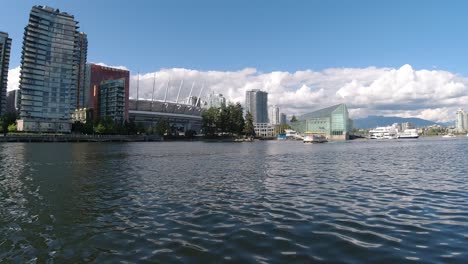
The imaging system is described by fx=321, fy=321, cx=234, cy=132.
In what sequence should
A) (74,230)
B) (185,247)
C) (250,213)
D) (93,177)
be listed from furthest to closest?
(93,177) → (250,213) → (74,230) → (185,247)

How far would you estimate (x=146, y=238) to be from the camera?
42.9 feet

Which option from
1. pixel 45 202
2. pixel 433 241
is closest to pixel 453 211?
pixel 433 241

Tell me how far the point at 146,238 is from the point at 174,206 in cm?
606

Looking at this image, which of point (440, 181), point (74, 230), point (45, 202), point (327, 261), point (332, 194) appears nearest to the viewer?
point (327, 261)

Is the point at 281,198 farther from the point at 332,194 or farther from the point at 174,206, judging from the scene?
the point at 174,206

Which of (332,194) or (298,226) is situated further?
(332,194)

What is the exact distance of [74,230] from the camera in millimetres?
14516

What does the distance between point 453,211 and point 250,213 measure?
11090mm

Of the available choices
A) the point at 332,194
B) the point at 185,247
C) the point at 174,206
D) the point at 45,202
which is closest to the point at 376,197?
the point at 332,194

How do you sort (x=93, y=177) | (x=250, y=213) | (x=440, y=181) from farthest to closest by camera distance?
1. (x=93, y=177)
2. (x=440, y=181)
3. (x=250, y=213)

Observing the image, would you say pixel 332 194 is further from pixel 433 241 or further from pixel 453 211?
pixel 433 241

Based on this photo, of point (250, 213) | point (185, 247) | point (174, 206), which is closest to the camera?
point (185, 247)

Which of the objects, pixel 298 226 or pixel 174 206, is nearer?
pixel 298 226

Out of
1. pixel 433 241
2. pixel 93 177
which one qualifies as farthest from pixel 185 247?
pixel 93 177
